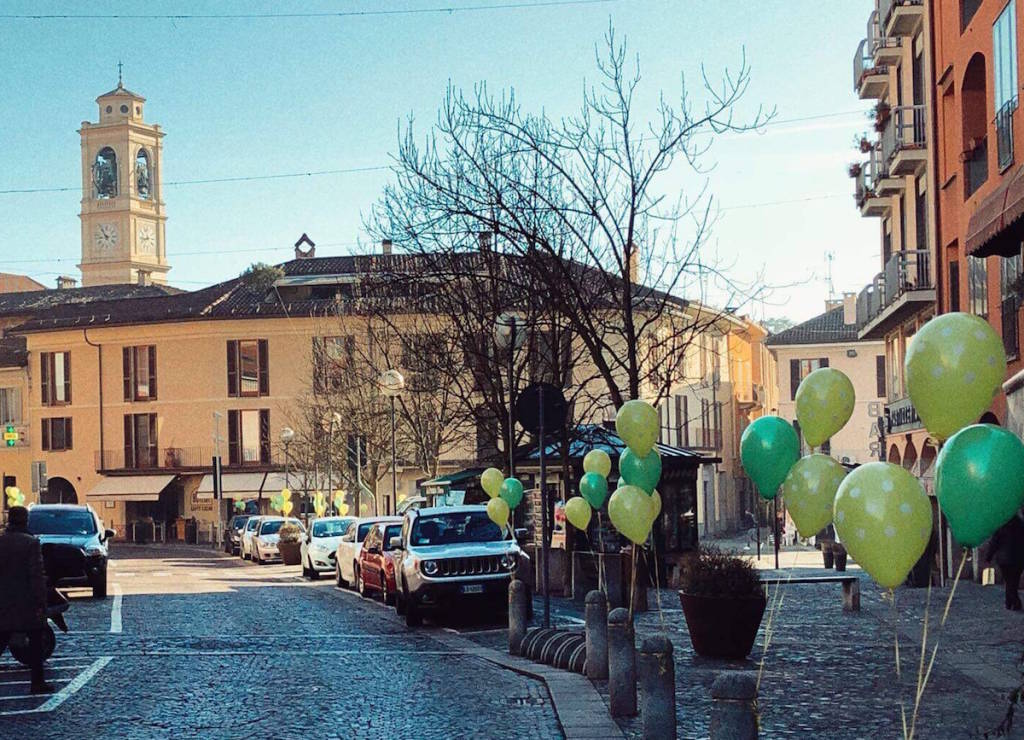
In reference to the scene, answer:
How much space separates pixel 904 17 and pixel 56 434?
51803 millimetres

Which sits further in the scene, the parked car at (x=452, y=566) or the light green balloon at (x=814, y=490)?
the parked car at (x=452, y=566)

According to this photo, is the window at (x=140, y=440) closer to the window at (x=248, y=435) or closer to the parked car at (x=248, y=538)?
the window at (x=248, y=435)

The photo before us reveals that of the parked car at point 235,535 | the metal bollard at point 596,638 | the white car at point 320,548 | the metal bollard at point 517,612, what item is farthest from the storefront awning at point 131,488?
the metal bollard at point 596,638

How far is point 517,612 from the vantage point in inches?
682

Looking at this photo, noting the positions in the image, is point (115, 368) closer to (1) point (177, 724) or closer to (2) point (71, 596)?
(2) point (71, 596)

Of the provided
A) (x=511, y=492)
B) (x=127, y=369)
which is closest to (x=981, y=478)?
(x=511, y=492)

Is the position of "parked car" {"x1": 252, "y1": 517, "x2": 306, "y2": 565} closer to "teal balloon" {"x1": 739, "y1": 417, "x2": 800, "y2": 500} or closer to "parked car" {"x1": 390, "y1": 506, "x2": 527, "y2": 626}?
"parked car" {"x1": 390, "y1": 506, "x2": 527, "y2": 626}

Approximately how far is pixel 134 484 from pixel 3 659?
184 ft

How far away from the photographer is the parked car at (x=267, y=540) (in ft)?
152

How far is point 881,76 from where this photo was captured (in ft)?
140

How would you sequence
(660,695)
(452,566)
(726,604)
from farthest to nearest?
(452,566) → (726,604) → (660,695)

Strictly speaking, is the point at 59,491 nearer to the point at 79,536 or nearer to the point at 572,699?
the point at 79,536

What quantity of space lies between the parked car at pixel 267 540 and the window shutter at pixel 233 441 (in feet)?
79.7

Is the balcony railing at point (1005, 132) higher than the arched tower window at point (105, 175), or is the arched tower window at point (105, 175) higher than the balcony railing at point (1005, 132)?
the arched tower window at point (105, 175)
